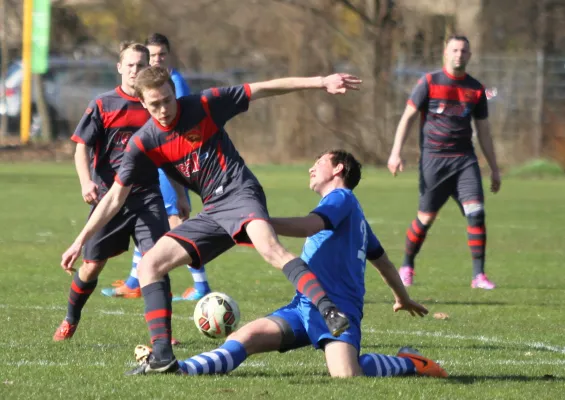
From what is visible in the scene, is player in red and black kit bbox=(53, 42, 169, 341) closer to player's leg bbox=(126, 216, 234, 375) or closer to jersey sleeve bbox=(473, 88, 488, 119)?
player's leg bbox=(126, 216, 234, 375)

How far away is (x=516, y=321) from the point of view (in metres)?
8.51

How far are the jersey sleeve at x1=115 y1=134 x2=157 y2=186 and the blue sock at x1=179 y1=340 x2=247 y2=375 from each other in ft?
3.57

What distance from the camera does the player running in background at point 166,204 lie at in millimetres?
8922

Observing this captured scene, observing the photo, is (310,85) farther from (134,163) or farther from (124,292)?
(124,292)

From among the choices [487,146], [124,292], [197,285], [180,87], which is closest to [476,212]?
[487,146]

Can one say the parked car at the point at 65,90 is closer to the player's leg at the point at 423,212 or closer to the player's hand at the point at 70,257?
the player's leg at the point at 423,212

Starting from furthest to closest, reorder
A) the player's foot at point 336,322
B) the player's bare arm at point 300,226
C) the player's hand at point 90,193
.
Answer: the player's hand at point 90,193
the player's bare arm at point 300,226
the player's foot at point 336,322

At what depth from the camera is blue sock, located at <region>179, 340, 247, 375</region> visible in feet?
19.6

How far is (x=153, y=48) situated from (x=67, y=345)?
271 centimetres

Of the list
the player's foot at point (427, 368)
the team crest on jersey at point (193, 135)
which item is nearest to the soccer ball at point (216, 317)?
the team crest on jersey at point (193, 135)

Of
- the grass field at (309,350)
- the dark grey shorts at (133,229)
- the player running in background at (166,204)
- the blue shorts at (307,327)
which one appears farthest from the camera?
the player running in background at (166,204)

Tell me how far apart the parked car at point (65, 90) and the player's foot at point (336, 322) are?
28.6 meters

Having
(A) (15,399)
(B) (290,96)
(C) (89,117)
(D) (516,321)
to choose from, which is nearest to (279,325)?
(A) (15,399)

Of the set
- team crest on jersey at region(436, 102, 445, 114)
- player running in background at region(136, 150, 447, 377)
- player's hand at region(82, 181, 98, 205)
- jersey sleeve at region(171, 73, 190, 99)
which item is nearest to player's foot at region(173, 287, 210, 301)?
jersey sleeve at region(171, 73, 190, 99)
